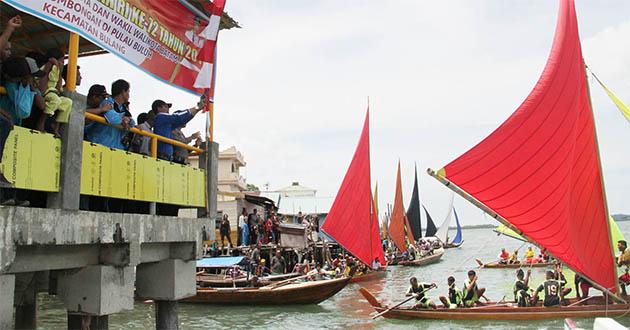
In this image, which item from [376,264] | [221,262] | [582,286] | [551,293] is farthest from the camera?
[376,264]

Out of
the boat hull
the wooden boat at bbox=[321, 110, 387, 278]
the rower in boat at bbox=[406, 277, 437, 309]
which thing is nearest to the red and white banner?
the rower in boat at bbox=[406, 277, 437, 309]

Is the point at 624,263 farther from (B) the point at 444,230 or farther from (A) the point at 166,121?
(B) the point at 444,230

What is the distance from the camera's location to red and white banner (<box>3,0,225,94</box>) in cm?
527

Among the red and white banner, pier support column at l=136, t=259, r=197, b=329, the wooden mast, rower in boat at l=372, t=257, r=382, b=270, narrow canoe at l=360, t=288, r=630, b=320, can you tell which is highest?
the red and white banner

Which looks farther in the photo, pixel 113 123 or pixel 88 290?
pixel 113 123

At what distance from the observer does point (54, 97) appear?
16.4 ft

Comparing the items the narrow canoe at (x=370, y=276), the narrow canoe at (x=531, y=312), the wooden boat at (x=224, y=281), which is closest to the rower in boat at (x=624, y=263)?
the narrow canoe at (x=531, y=312)

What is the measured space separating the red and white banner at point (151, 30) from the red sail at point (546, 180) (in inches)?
334

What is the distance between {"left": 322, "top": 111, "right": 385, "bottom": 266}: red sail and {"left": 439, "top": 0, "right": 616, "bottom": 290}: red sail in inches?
487

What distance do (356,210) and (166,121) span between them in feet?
65.3

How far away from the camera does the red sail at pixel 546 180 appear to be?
48.1 ft

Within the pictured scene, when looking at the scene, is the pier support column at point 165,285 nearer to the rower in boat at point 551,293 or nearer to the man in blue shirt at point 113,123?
the man in blue shirt at point 113,123

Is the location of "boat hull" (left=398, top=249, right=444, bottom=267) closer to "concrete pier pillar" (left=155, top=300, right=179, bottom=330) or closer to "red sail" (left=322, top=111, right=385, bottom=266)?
"red sail" (left=322, top=111, right=385, bottom=266)

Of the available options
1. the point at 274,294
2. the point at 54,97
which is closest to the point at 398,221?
the point at 274,294
